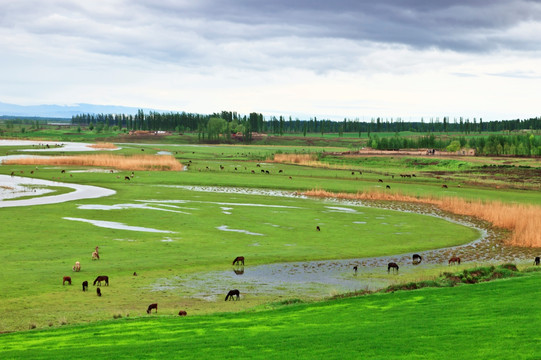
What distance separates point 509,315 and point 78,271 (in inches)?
954

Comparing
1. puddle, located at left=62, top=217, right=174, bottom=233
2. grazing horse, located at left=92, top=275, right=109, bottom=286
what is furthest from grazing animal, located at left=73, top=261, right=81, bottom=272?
puddle, located at left=62, top=217, right=174, bottom=233

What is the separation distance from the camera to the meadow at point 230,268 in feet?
64.0

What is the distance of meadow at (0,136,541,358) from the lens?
64.0 feet

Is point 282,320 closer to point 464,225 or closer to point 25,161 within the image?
point 464,225

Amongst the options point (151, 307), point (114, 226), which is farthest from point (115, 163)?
point (151, 307)

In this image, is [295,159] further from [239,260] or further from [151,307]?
[151,307]

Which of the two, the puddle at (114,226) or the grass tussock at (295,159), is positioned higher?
the grass tussock at (295,159)

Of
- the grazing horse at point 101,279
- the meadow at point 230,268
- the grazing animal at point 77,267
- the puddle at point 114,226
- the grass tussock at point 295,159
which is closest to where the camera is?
the meadow at point 230,268

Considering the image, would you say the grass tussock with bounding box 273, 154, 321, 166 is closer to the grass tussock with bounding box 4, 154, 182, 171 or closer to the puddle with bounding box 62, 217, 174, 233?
the grass tussock with bounding box 4, 154, 182, 171

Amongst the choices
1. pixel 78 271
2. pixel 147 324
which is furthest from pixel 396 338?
pixel 78 271

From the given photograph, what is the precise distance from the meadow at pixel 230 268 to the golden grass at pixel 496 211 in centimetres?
139

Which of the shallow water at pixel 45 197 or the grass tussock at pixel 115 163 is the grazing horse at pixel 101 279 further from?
the grass tussock at pixel 115 163

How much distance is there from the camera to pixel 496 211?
5981 cm

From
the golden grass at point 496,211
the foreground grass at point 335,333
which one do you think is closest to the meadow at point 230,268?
the foreground grass at point 335,333
